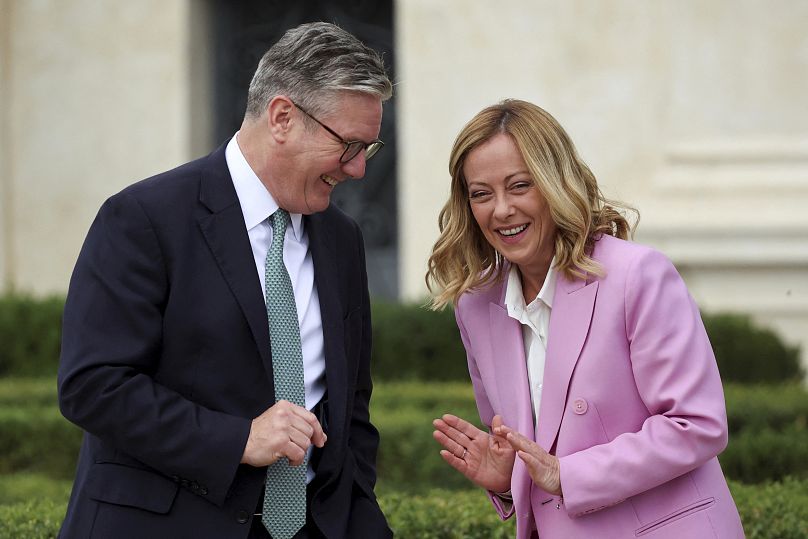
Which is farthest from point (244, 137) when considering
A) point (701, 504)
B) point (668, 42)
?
point (668, 42)

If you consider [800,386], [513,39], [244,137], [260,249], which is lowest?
[800,386]

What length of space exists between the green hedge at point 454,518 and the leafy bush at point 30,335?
4690 mm

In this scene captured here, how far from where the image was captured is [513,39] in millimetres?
9219

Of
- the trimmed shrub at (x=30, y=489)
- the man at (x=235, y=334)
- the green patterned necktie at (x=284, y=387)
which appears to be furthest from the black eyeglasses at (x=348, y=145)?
the trimmed shrub at (x=30, y=489)

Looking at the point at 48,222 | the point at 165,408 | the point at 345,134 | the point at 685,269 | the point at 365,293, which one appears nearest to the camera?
the point at 165,408

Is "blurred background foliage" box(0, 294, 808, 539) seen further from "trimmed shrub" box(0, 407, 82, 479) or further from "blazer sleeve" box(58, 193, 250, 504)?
"blazer sleeve" box(58, 193, 250, 504)

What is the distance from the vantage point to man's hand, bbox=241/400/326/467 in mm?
2648

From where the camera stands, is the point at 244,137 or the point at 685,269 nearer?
the point at 244,137

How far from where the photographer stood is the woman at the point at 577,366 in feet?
8.95

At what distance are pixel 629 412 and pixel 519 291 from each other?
1.41 feet

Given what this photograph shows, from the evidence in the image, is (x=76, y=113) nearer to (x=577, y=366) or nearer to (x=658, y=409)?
(x=577, y=366)

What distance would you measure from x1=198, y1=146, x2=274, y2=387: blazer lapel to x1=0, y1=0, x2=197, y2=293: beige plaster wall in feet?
23.5

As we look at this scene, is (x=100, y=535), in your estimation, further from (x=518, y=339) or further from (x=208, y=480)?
(x=518, y=339)

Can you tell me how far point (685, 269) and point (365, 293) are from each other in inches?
232
